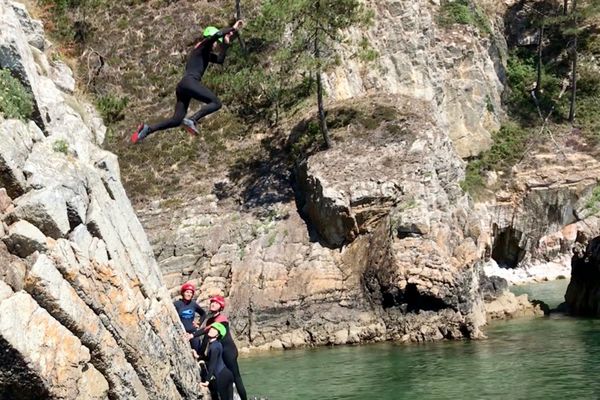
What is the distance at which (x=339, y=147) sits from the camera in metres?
32.7

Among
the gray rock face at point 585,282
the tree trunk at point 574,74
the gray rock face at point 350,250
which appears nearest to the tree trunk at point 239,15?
the gray rock face at point 350,250

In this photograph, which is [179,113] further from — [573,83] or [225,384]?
[573,83]

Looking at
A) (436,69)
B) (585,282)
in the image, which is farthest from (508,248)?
(585,282)

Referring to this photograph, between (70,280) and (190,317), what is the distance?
4881 millimetres

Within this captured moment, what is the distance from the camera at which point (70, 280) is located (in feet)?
31.9

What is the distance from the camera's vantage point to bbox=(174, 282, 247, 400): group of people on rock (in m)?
13.5

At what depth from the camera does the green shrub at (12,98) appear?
1139cm

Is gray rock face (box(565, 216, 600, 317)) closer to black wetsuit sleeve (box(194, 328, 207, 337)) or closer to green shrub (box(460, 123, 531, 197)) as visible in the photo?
green shrub (box(460, 123, 531, 197))

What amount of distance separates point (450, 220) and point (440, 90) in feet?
60.4

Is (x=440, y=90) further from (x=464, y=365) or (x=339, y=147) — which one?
(x=464, y=365)

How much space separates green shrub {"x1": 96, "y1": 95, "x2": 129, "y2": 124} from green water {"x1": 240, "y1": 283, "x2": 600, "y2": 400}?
67.1ft

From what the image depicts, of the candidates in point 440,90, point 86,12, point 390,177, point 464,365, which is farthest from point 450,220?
point 86,12

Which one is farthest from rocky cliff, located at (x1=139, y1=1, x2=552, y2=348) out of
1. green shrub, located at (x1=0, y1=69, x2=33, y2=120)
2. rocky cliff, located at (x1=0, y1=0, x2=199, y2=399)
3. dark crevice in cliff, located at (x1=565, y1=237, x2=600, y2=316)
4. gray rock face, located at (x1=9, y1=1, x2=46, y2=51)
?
green shrub, located at (x1=0, y1=69, x2=33, y2=120)

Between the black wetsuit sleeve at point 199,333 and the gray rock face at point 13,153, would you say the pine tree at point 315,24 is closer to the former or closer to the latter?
the black wetsuit sleeve at point 199,333
